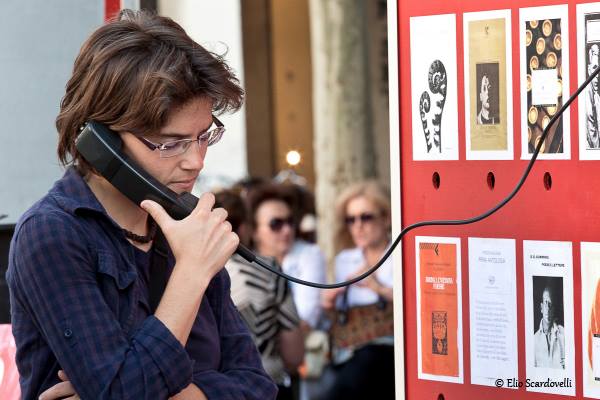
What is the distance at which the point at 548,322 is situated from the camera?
257 centimetres

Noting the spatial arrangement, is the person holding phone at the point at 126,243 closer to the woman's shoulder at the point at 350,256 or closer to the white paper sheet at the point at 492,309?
the white paper sheet at the point at 492,309

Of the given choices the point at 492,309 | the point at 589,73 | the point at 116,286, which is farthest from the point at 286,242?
the point at 116,286

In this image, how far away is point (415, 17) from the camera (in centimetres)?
272

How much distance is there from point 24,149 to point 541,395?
1.71 m

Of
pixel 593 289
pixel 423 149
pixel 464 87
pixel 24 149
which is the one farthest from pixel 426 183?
pixel 24 149

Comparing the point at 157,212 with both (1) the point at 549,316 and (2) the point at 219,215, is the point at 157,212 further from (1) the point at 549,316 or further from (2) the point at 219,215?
(1) the point at 549,316

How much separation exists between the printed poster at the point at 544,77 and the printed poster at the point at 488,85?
4 cm

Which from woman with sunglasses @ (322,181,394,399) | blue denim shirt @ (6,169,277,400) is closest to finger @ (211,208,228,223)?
blue denim shirt @ (6,169,277,400)

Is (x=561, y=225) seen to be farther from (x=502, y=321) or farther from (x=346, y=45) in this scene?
(x=346, y=45)

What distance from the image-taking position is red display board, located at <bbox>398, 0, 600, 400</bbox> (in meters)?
2.49

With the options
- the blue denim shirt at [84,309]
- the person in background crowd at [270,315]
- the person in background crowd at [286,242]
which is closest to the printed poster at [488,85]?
the blue denim shirt at [84,309]

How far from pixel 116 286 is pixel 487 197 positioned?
0.96 m

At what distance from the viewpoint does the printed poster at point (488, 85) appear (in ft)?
8.48

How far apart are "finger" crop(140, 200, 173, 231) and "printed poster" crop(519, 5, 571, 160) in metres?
0.89
